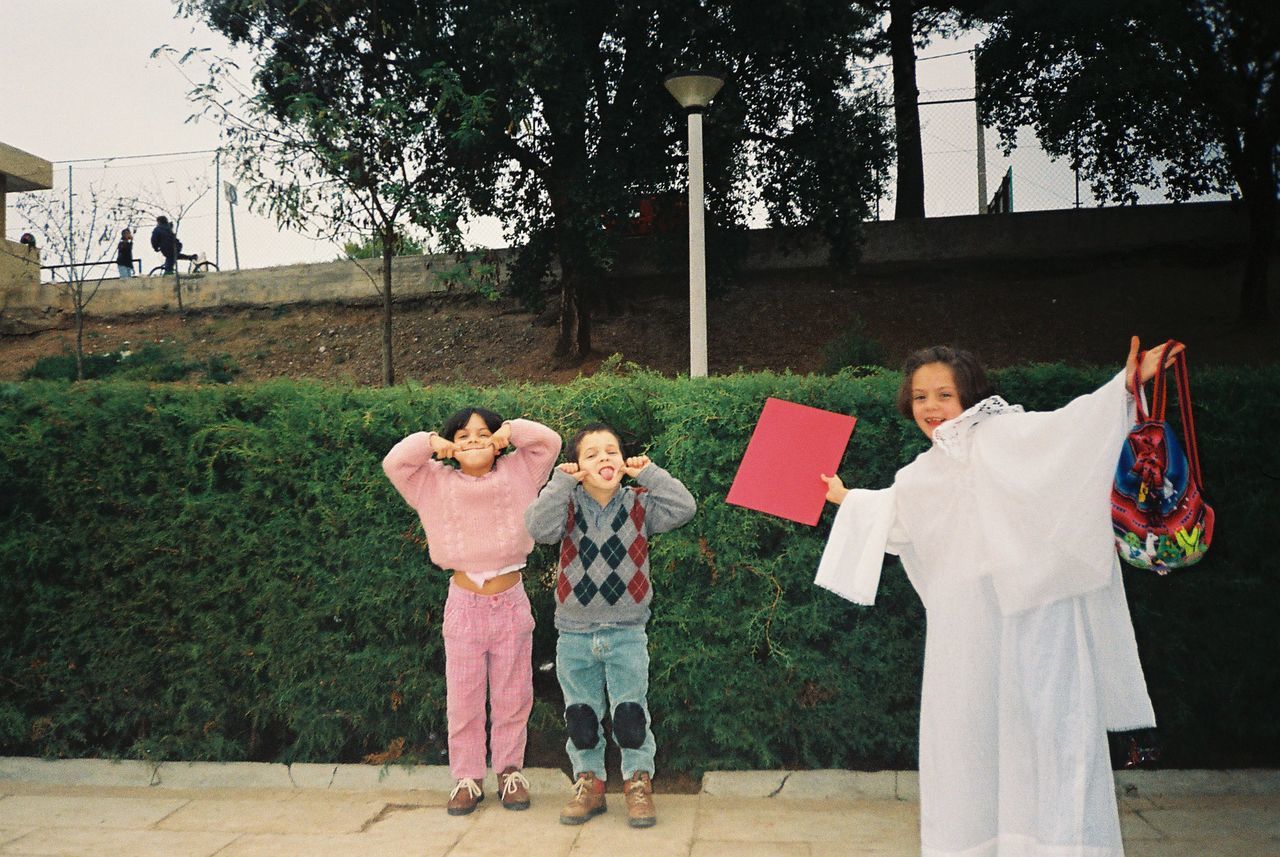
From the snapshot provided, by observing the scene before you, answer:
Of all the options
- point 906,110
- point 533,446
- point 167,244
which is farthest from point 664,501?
point 167,244

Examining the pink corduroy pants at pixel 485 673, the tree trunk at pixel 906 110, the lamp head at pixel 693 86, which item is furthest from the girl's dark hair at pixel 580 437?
the tree trunk at pixel 906 110

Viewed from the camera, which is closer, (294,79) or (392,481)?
(392,481)

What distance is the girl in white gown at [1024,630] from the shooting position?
320 cm

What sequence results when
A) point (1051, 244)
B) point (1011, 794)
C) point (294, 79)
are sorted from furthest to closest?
point (1051, 244), point (294, 79), point (1011, 794)

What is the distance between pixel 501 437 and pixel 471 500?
0.30m

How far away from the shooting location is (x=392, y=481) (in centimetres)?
462

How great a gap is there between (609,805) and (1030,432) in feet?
8.16

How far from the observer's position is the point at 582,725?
4297 mm

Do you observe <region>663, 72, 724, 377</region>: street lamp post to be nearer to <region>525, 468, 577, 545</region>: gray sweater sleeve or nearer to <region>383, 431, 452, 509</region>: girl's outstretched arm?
<region>383, 431, 452, 509</region>: girl's outstretched arm

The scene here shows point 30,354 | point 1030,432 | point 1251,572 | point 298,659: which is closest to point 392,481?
point 298,659

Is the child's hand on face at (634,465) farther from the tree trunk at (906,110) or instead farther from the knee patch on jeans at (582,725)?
the tree trunk at (906,110)

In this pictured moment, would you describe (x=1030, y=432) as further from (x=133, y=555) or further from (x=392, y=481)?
(x=133, y=555)

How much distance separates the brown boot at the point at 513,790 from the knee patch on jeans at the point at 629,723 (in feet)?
1.89

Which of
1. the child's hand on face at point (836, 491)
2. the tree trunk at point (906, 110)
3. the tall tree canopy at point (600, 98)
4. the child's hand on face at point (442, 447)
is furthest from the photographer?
the tree trunk at point (906, 110)
